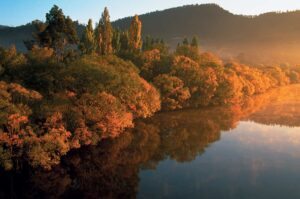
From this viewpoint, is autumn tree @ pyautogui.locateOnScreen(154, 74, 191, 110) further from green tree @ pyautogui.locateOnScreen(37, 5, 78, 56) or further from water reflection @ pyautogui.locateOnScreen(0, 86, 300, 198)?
green tree @ pyautogui.locateOnScreen(37, 5, 78, 56)

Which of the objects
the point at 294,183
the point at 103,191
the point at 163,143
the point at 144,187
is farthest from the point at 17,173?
the point at 294,183

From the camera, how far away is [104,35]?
95.3m

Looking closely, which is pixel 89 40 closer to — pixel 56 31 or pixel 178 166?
pixel 56 31

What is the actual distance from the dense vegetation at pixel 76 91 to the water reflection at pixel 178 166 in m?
2.98

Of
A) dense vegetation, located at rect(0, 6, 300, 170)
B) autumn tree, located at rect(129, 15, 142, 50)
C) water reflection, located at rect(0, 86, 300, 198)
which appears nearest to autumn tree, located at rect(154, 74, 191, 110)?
dense vegetation, located at rect(0, 6, 300, 170)

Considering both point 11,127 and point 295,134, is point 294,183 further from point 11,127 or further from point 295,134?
point 11,127

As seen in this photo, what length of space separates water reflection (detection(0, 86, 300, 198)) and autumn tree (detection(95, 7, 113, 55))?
101ft

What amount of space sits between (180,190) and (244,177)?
991cm

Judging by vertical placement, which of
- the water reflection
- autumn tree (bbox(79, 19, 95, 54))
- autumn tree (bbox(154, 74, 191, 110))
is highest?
autumn tree (bbox(79, 19, 95, 54))

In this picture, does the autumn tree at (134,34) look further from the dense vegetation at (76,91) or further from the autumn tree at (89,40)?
the autumn tree at (89,40)

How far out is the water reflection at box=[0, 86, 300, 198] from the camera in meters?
39.3

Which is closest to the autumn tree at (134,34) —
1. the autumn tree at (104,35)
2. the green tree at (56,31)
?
the autumn tree at (104,35)

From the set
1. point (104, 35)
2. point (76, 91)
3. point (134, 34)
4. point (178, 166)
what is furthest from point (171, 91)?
point (178, 166)

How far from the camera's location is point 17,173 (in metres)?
41.3
